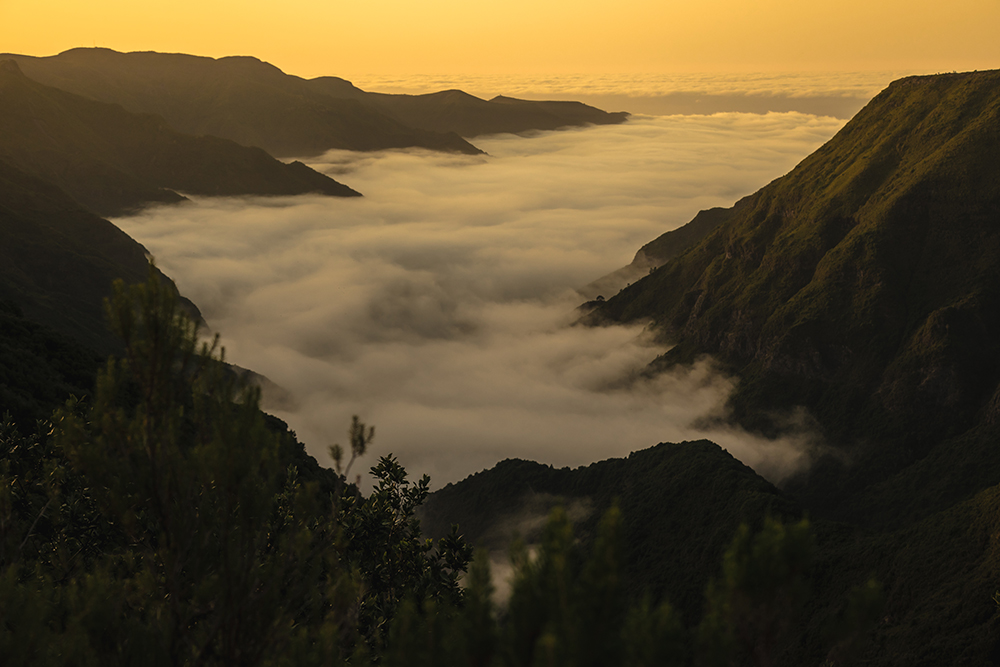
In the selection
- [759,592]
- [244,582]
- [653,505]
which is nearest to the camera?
[759,592]

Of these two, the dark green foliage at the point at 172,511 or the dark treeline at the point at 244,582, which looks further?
the dark green foliage at the point at 172,511

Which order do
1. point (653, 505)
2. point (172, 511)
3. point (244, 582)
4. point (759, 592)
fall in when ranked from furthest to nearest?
1. point (653, 505)
2. point (172, 511)
3. point (244, 582)
4. point (759, 592)

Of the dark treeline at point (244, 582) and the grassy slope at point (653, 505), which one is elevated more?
the dark treeline at point (244, 582)

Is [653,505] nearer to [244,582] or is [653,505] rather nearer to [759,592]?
[244,582]

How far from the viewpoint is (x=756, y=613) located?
11.8 metres

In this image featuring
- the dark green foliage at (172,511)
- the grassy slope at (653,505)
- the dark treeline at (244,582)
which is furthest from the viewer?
the grassy slope at (653,505)

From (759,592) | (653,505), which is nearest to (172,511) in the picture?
(759,592)

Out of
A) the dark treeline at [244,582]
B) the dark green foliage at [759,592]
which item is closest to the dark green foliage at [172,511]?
the dark treeline at [244,582]

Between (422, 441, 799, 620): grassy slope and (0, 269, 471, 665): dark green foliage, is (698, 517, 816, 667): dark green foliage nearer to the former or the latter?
(0, 269, 471, 665): dark green foliage

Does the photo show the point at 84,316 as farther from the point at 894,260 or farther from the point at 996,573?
the point at 894,260

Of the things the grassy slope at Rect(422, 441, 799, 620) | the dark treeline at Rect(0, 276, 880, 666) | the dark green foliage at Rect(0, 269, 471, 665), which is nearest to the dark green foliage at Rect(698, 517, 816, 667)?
the dark treeline at Rect(0, 276, 880, 666)

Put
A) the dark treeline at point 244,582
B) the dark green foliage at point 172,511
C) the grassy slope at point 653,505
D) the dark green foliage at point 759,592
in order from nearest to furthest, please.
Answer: the dark treeline at point 244,582, the dark green foliage at point 759,592, the dark green foliage at point 172,511, the grassy slope at point 653,505

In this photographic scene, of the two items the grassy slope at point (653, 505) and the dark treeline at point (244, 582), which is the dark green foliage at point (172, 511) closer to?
the dark treeline at point (244, 582)

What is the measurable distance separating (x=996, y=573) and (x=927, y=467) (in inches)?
3680
